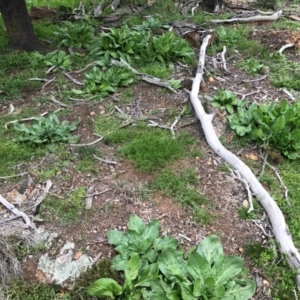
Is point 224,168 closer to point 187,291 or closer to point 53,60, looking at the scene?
point 187,291

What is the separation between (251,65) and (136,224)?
13.4 feet

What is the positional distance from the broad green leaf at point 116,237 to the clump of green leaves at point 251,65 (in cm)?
398

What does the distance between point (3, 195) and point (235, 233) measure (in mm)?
2377

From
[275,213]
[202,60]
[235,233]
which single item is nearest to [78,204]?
[235,233]

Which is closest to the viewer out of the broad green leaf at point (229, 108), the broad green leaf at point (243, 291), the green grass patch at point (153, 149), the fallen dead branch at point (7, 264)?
the broad green leaf at point (243, 291)

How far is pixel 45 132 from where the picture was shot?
15.9ft

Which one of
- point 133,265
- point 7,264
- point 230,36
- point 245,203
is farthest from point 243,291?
point 230,36

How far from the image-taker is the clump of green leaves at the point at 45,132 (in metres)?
4.86

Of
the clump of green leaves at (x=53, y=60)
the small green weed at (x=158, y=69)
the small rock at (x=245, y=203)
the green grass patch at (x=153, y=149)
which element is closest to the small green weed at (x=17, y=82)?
the clump of green leaves at (x=53, y=60)

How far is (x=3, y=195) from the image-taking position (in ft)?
13.9

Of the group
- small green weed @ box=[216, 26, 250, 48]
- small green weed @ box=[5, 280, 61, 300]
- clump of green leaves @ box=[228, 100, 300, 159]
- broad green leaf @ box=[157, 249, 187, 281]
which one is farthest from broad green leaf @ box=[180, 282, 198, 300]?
small green weed @ box=[216, 26, 250, 48]

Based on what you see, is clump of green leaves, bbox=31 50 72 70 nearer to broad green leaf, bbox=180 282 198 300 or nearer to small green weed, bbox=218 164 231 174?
small green weed, bbox=218 164 231 174

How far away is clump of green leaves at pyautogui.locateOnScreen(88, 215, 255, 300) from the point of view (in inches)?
120

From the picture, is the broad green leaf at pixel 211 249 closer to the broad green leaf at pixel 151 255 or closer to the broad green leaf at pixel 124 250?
the broad green leaf at pixel 151 255
